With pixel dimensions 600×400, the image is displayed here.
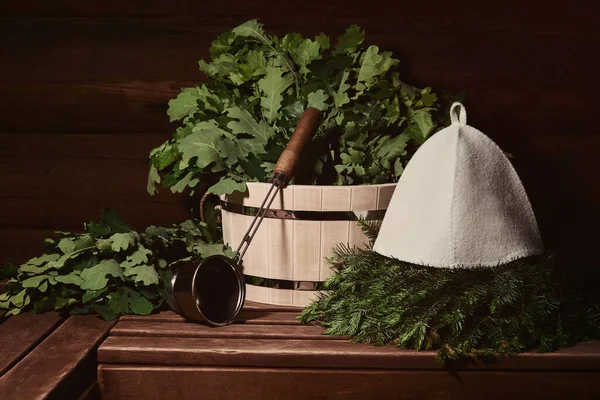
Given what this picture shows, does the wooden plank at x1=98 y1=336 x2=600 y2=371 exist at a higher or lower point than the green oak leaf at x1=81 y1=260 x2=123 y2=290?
lower

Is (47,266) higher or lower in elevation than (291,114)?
lower

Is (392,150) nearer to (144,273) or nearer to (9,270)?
(144,273)

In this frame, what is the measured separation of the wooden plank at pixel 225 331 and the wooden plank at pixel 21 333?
0.19 metres

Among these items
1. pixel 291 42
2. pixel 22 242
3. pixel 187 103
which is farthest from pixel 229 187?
pixel 22 242

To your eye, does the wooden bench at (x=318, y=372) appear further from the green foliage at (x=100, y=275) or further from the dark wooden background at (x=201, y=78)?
the dark wooden background at (x=201, y=78)

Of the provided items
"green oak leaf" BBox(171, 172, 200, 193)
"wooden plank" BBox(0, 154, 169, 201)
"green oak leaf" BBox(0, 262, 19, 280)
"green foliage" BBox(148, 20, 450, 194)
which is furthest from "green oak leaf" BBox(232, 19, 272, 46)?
"green oak leaf" BBox(0, 262, 19, 280)

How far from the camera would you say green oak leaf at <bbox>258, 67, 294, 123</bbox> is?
5.53ft

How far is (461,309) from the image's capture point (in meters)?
1.36

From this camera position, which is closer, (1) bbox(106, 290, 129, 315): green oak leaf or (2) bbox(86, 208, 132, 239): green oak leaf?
(1) bbox(106, 290, 129, 315): green oak leaf

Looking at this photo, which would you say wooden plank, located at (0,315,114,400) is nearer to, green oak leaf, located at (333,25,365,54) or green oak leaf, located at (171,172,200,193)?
green oak leaf, located at (171,172,200,193)

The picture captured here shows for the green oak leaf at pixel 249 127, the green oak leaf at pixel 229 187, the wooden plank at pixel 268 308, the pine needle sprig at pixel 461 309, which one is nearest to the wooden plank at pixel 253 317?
the wooden plank at pixel 268 308

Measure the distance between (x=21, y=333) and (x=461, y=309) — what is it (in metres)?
1.03

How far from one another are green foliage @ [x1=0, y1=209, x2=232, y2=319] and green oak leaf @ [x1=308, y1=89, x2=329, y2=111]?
440 mm

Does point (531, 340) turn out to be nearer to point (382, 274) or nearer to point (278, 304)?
point (382, 274)
